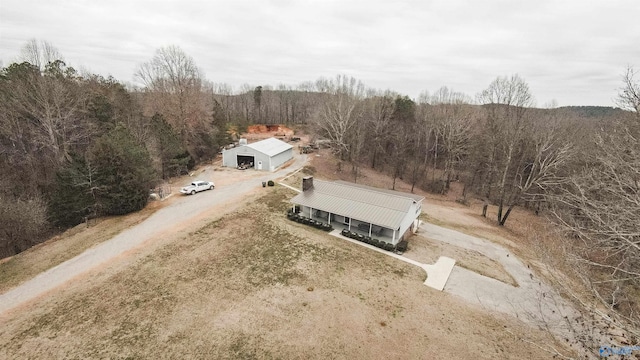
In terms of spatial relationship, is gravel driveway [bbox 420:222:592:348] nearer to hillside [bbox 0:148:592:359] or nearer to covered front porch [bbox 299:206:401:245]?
hillside [bbox 0:148:592:359]

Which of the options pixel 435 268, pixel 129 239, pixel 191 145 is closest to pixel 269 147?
pixel 191 145

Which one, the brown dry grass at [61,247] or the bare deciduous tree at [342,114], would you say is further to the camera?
the bare deciduous tree at [342,114]

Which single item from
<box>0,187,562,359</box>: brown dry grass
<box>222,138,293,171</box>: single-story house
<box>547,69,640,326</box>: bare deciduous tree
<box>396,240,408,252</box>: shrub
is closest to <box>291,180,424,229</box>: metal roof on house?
<box>396,240,408,252</box>: shrub

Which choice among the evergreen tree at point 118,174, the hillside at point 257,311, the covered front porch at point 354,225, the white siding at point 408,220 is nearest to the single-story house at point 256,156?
the covered front porch at point 354,225

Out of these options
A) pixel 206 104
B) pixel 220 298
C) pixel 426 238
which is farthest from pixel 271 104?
pixel 220 298

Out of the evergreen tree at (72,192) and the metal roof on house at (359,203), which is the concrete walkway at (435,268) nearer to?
the metal roof on house at (359,203)

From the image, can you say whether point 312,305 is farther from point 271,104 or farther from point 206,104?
point 271,104
